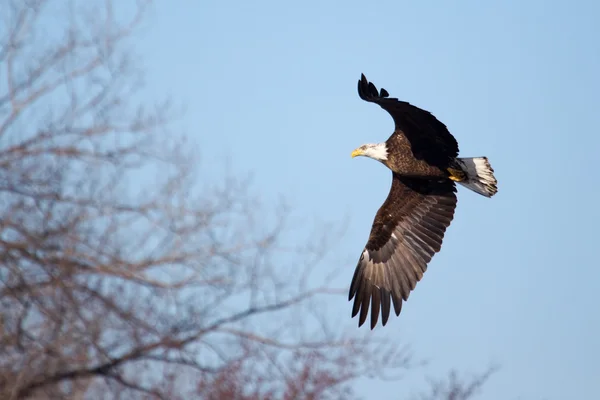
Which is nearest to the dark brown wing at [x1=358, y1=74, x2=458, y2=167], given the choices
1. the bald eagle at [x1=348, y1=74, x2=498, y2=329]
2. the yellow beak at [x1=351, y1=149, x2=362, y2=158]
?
the bald eagle at [x1=348, y1=74, x2=498, y2=329]

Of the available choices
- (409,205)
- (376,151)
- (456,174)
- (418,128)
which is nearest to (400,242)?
(409,205)

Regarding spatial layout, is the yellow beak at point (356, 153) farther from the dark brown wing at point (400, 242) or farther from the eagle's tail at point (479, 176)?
the eagle's tail at point (479, 176)

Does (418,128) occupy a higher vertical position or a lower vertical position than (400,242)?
higher

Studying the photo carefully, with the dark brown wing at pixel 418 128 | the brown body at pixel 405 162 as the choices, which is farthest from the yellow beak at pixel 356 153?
the dark brown wing at pixel 418 128

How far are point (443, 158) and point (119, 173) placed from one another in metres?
5.35

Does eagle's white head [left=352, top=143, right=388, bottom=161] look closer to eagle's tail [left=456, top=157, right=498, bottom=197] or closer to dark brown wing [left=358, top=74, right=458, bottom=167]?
dark brown wing [left=358, top=74, right=458, bottom=167]

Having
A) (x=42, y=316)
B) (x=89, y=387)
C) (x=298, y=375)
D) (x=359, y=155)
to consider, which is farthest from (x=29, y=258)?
(x=359, y=155)

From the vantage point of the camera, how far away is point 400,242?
12102 millimetres

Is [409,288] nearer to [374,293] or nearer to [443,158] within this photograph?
[374,293]

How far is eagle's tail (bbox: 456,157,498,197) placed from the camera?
11.7 m

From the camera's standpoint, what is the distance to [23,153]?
15117 mm

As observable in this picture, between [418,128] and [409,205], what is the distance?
1.15 metres

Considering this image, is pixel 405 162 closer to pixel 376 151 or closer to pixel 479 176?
pixel 376 151

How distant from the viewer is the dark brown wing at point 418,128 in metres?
10.5
